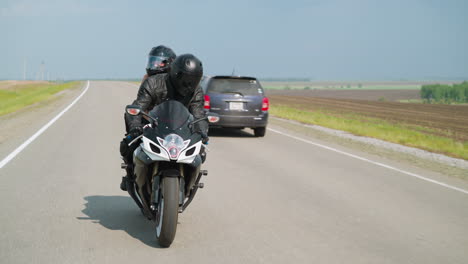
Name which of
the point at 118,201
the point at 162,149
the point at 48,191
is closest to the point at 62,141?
the point at 48,191

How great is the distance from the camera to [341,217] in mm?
6633

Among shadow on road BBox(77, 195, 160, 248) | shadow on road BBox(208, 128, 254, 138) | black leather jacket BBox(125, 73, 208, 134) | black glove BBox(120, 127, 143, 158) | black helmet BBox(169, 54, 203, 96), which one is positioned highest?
black helmet BBox(169, 54, 203, 96)

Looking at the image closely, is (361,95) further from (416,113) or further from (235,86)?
(235,86)

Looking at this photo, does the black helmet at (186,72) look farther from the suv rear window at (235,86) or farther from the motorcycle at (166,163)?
the suv rear window at (235,86)

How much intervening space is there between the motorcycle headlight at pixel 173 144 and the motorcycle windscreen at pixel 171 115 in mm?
120

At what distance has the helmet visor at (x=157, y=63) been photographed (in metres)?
6.44

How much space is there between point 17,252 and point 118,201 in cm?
221

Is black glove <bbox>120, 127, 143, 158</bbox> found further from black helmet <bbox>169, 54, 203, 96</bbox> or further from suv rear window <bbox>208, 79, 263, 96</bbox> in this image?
suv rear window <bbox>208, 79, 263, 96</bbox>

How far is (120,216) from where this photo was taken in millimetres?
6254

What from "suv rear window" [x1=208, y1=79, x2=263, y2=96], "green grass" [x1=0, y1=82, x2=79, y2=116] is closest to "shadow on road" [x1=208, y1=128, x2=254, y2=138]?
"suv rear window" [x1=208, y1=79, x2=263, y2=96]

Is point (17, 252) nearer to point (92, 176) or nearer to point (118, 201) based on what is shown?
point (118, 201)

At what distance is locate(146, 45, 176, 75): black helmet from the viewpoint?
6.44 m

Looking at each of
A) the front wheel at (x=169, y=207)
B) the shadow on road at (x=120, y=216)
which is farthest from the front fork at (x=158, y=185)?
the shadow on road at (x=120, y=216)

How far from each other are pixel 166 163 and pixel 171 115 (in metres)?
0.44
